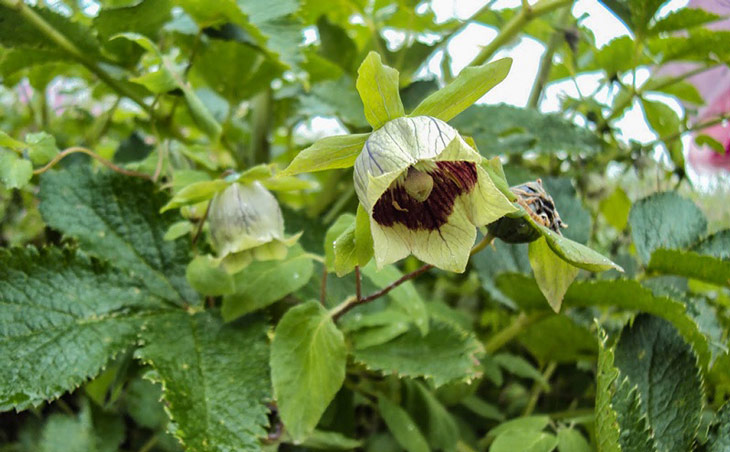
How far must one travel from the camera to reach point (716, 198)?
74cm

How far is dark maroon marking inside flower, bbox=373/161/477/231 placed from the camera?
36 centimetres

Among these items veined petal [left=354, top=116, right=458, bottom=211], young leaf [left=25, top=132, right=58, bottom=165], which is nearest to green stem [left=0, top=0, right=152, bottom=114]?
young leaf [left=25, top=132, right=58, bottom=165]

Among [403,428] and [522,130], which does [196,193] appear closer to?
[403,428]

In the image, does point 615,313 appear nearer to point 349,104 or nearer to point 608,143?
point 608,143

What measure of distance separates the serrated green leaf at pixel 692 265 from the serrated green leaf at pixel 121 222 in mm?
437

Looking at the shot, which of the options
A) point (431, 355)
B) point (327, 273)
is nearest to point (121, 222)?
point (327, 273)

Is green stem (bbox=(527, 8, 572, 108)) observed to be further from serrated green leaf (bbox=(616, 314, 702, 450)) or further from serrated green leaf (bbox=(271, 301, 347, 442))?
serrated green leaf (bbox=(271, 301, 347, 442))

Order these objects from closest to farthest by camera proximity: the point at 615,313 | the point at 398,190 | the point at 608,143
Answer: the point at 398,190
the point at 615,313
the point at 608,143

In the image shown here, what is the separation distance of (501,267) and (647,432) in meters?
0.28

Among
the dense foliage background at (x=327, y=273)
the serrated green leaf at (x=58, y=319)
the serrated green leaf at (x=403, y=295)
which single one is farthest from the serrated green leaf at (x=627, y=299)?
the serrated green leaf at (x=58, y=319)

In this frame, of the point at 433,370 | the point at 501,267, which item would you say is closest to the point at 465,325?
the point at 501,267

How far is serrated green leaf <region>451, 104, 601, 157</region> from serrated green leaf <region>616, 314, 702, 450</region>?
250 millimetres

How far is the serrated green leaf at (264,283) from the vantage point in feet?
1.54

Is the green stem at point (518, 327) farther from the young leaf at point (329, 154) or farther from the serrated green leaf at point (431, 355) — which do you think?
the young leaf at point (329, 154)
